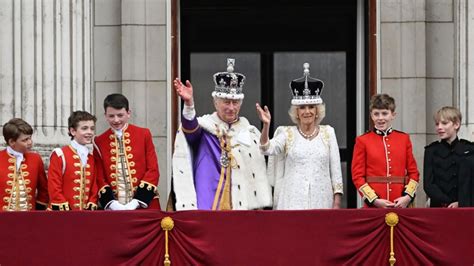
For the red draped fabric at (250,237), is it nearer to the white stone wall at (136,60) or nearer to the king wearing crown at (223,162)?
the king wearing crown at (223,162)

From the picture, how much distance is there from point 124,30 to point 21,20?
1.32 metres

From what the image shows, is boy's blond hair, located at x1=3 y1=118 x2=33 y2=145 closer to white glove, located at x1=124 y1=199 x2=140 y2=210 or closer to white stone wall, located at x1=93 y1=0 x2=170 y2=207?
white glove, located at x1=124 y1=199 x2=140 y2=210

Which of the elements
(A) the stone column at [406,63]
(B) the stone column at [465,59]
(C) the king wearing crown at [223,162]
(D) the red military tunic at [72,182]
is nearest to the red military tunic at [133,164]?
(D) the red military tunic at [72,182]

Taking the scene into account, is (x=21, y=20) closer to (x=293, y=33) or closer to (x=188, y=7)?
(x=188, y=7)

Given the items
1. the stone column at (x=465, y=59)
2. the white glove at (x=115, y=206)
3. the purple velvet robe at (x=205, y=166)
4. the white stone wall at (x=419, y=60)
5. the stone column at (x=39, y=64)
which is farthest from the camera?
the white stone wall at (x=419, y=60)

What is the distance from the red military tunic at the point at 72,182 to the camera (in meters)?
14.3

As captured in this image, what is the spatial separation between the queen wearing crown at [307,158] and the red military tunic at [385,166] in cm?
24

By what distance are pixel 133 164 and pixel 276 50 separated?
4.70 meters

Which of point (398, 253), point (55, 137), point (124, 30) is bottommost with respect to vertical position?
point (398, 253)

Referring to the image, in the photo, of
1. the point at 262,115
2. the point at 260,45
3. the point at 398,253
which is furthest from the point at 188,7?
the point at 398,253

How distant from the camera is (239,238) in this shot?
13.7 m

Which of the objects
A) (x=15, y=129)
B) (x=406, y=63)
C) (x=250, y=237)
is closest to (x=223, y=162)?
(x=250, y=237)

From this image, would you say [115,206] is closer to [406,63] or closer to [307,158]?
[307,158]

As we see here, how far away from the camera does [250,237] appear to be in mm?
13656
